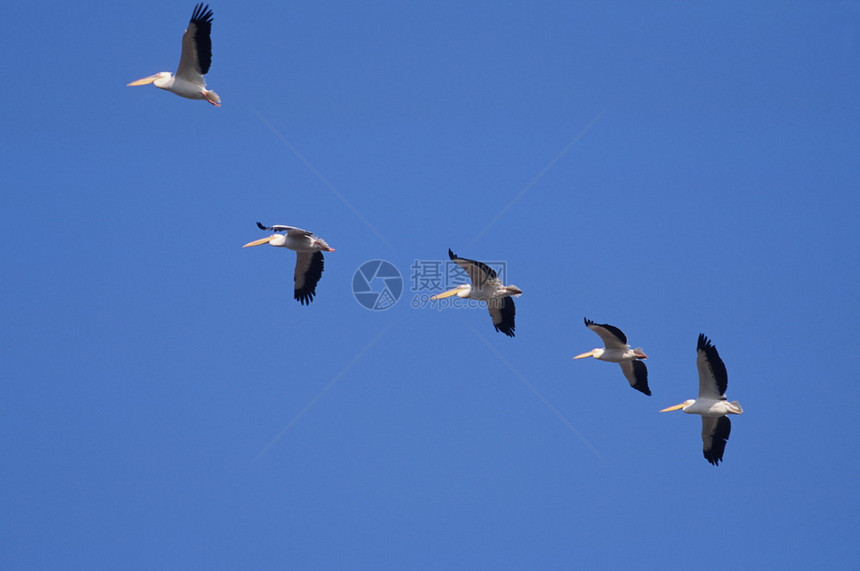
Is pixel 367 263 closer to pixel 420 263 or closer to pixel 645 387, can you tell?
pixel 420 263

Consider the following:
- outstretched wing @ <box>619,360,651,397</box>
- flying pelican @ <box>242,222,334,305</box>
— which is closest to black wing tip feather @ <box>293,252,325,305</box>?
flying pelican @ <box>242,222,334,305</box>

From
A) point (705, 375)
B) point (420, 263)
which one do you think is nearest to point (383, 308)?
point (420, 263)

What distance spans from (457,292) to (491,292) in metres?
0.82

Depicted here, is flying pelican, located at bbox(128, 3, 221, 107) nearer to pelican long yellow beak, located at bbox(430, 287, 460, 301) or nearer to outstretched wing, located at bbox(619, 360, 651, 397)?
pelican long yellow beak, located at bbox(430, 287, 460, 301)

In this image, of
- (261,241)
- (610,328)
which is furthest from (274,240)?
(610,328)

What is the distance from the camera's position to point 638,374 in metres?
22.9

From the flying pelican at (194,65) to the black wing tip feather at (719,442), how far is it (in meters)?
9.85

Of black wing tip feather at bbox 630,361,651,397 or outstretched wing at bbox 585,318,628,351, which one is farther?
black wing tip feather at bbox 630,361,651,397

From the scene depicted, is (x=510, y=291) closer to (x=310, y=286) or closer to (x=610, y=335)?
(x=610, y=335)

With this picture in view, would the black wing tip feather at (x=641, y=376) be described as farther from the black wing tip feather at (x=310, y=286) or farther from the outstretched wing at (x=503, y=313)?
the black wing tip feather at (x=310, y=286)

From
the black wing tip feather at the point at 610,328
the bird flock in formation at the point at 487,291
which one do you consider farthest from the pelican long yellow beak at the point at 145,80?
the black wing tip feather at the point at 610,328

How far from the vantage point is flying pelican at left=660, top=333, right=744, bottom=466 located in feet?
68.3

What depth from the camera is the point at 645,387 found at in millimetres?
22922

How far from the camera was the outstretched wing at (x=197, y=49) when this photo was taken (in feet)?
67.6
